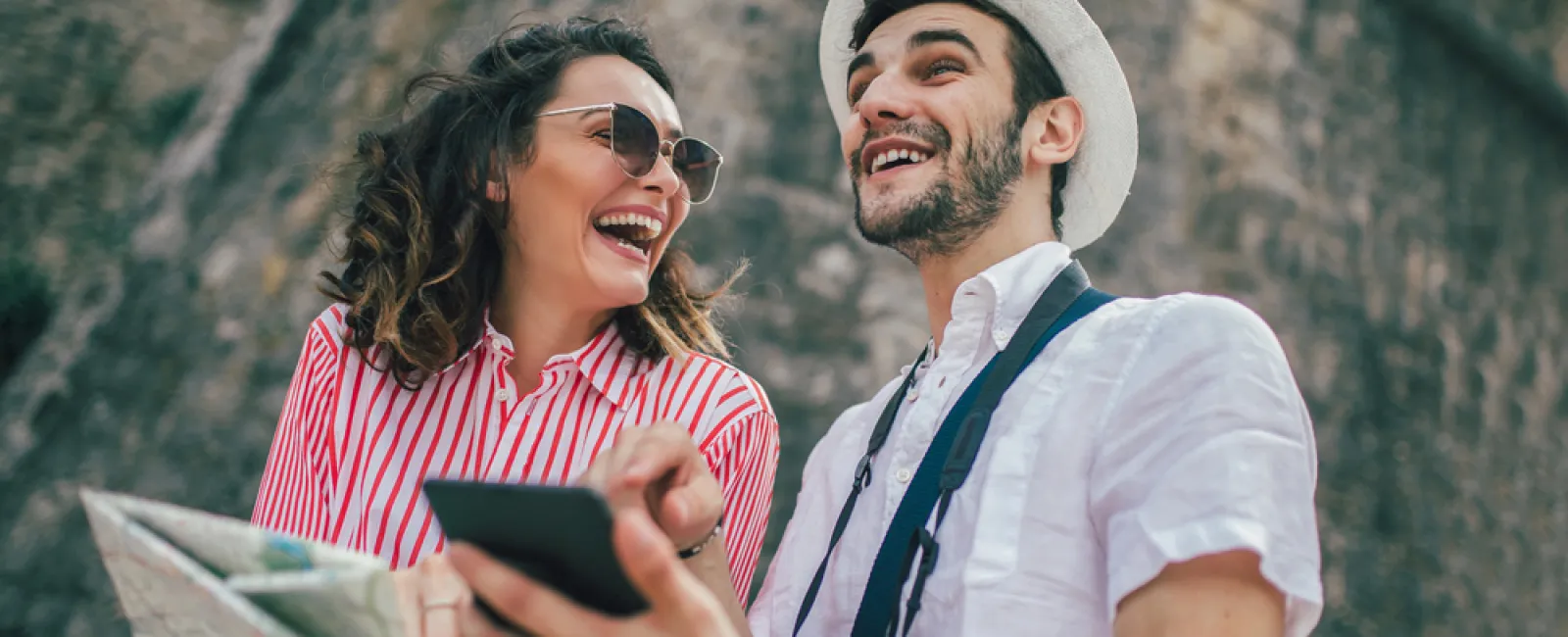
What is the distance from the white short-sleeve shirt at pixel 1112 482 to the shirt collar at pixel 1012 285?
0.06 meters

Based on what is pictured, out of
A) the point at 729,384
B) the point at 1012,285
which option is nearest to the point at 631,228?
the point at 729,384

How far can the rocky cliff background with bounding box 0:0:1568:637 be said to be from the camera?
18.8 feet

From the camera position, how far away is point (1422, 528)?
7781 millimetres

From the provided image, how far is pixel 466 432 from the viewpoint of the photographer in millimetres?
2043

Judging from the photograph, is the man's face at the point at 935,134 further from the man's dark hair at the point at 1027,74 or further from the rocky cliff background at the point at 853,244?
the rocky cliff background at the point at 853,244

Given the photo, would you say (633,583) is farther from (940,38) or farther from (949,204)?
(940,38)

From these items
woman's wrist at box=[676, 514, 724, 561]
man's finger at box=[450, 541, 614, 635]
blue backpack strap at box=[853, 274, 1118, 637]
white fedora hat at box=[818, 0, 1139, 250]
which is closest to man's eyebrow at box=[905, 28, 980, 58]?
→ white fedora hat at box=[818, 0, 1139, 250]

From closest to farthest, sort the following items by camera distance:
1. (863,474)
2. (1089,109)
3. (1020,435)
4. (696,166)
A: (1020,435) < (863,474) < (1089,109) < (696,166)

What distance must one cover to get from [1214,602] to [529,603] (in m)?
0.78

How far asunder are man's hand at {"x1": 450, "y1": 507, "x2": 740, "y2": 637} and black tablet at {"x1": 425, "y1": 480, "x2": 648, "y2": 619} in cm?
1

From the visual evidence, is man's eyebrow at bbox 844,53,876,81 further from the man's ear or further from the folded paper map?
the folded paper map

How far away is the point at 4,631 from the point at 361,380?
191 inches

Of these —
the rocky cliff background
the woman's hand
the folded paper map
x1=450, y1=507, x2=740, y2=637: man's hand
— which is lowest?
the rocky cliff background

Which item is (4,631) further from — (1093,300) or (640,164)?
(1093,300)
